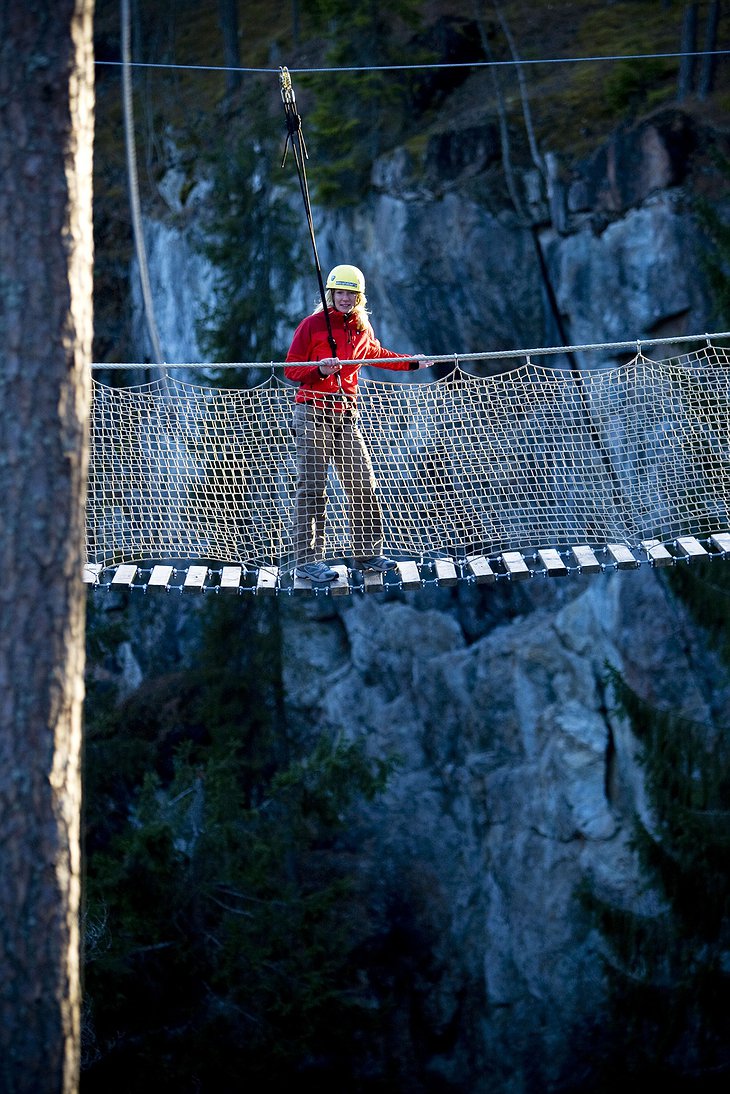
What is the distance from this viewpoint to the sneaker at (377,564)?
218 inches

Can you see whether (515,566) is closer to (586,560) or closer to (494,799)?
(586,560)

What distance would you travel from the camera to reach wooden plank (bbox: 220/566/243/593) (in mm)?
5184

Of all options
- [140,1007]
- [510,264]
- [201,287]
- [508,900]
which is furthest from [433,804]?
[201,287]

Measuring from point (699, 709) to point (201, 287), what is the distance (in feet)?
25.2

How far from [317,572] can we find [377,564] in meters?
0.33

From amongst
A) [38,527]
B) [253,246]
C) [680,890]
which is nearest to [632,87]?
[253,246]

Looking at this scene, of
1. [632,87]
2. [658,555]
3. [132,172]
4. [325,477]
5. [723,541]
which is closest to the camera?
[658,555]

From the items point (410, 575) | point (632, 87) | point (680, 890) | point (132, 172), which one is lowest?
point (680, 890)

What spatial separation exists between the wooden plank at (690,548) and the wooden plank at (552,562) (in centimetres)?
55

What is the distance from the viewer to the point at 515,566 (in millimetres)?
5352

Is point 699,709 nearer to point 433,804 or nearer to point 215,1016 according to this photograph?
point 433,804

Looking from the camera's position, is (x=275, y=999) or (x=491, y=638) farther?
(x=491, y=638)

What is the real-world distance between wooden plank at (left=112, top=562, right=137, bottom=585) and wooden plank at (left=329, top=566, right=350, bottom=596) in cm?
82

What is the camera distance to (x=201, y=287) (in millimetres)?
15305
